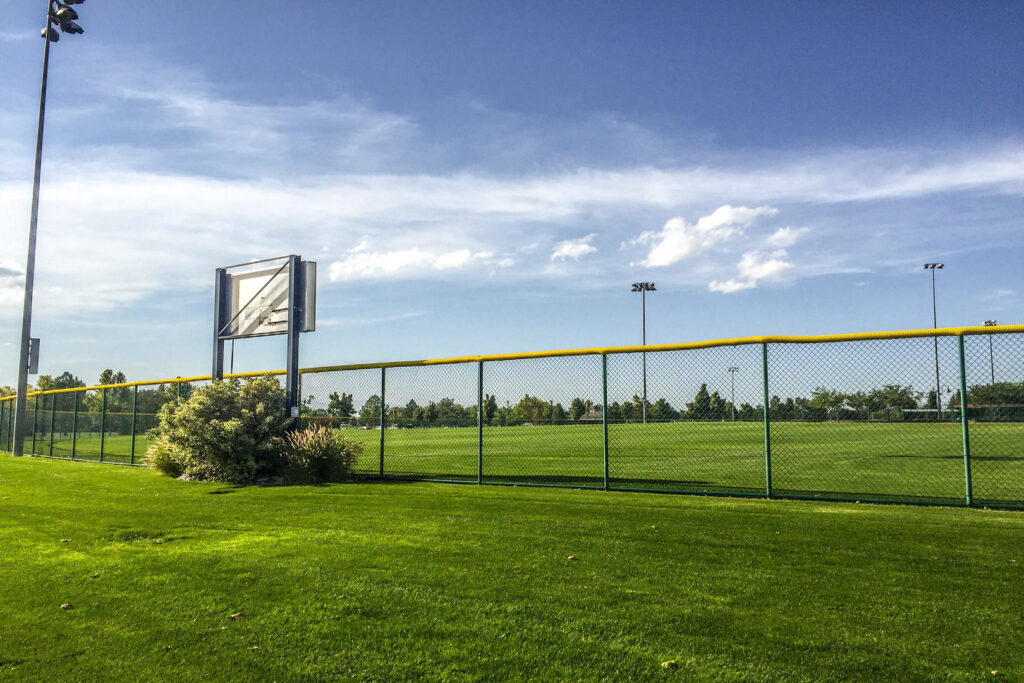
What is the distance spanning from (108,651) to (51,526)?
4.63 meters

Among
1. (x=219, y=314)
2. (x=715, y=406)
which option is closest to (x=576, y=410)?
(x=715, y=406)

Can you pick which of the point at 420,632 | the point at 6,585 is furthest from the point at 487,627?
the point at 6,585

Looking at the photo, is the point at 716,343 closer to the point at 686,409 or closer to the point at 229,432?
the point at 686,409

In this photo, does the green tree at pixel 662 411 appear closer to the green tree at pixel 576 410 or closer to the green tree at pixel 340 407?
the green tree at pixel 576 410

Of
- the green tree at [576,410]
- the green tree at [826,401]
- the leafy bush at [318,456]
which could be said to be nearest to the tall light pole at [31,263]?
the leafy bush at [318,456]

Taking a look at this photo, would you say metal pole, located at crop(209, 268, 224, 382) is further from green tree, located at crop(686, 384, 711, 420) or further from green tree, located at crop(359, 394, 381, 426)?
green tree, located at crop(686, 384, 711, 420)

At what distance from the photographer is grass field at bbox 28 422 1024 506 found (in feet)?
38.3

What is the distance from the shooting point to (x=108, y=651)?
3984 mm

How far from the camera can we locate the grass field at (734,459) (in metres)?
11.7

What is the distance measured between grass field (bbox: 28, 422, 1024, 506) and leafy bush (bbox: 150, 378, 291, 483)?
68.9 inches

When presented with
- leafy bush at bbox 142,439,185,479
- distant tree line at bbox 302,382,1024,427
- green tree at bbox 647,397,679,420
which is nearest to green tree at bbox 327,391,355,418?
distant tree line at bbox 302,382,1024,427

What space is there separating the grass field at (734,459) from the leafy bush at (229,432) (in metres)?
1.75

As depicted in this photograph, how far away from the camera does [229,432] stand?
41.3 ft

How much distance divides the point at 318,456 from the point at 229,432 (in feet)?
5.54
